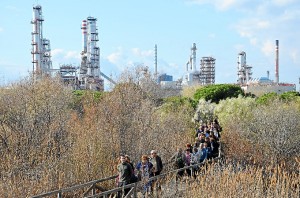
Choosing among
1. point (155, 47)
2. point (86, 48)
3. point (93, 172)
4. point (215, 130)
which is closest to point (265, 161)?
point (215, 130)

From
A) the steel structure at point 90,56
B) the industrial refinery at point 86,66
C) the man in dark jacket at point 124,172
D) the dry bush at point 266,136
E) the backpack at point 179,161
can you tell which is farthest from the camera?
Result: the steel structure at point 90,56

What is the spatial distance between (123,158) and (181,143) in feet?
31.8

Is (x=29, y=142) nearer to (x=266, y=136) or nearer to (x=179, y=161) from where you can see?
(x=179, y=161)

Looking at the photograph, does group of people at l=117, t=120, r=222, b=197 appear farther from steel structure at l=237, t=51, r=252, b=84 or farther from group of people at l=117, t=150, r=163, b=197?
steel structure at l=237, t=51, r=252, b=84

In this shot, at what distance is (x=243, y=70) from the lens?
3836 inches

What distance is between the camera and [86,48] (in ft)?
275

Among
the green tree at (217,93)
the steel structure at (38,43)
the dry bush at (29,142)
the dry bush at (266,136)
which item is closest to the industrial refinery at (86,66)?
the steel structure at (38,43)

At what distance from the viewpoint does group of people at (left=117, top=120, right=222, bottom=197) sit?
511 inches

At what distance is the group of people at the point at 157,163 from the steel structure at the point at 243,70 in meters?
78.3

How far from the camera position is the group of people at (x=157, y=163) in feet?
42.6

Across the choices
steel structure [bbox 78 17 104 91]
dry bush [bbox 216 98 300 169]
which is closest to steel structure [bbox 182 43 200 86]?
steel structure [bbox 78 17 104 91]

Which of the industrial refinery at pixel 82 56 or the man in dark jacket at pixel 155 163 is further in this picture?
the industrial refinery at pixel 82 56

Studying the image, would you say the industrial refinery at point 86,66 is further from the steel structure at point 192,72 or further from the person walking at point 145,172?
the person walking at point 145,172

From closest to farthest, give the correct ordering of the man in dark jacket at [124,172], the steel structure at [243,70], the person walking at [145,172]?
1. the man in dark jacket at [124,172]
2. the person walking at [145,172]
3. the steel structure at [243,70]
